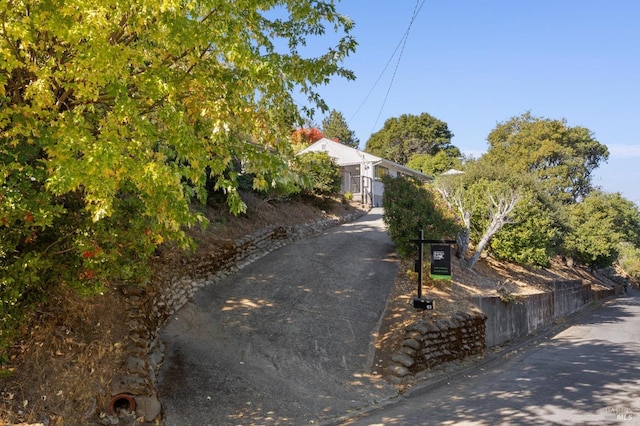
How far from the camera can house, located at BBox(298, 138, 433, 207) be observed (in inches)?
1236

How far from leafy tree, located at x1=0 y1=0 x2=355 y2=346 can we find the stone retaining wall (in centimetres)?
144

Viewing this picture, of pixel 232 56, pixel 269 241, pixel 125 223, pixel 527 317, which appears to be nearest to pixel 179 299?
pixel 125 223

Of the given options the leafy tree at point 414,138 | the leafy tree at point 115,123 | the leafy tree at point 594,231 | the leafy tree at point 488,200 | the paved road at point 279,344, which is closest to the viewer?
the leafy tree at point 115,123

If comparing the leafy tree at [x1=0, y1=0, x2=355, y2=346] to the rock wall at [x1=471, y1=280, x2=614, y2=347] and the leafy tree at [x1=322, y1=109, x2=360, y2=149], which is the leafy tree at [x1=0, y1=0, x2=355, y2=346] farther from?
the leafy tree at [x1=322, y1=109, x2=360, y2=149]

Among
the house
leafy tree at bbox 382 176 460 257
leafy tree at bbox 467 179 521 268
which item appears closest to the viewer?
leafy tree at bbox 382 176 460 257

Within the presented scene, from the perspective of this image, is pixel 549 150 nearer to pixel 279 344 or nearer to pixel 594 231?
pixel 594 231

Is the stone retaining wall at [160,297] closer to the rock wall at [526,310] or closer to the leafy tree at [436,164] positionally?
the rock wall at [526,310]

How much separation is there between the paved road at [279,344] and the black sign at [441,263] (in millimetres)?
1751

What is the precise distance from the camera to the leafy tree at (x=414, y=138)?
65375mm

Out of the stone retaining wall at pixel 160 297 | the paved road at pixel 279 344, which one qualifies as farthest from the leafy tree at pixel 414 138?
the paved road at pixel 279 344

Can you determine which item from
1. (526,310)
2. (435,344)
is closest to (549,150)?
(526,310)

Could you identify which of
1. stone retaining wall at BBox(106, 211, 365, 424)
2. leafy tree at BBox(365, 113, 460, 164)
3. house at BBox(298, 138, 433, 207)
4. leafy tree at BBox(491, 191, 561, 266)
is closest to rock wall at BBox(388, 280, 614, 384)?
leafy tree at BBox(491, 191, 561, 266)

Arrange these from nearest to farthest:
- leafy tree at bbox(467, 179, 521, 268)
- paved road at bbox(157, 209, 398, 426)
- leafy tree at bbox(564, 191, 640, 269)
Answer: paved road at bbox(157, 209, 398, 426) < leafy tree at bbox(467, 179, 521, 268) < leafy tree at bbox(564, 191, 640, 269)

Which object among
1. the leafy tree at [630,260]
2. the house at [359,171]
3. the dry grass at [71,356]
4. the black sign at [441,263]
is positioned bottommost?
the leafy tree at [630,260]
